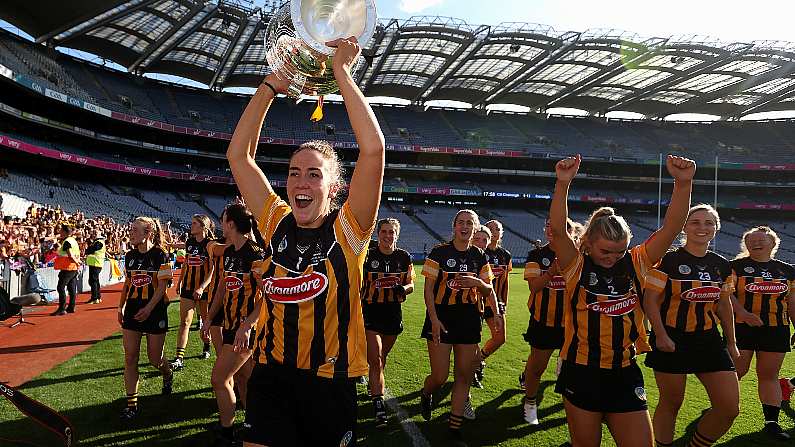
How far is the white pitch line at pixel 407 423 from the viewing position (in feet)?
15.3

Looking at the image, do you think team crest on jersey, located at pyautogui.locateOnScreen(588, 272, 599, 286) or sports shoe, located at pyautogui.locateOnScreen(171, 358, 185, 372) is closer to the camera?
team crest on jersey, located at pyautogui.locateOnScreen(588, 272, 599, 286)

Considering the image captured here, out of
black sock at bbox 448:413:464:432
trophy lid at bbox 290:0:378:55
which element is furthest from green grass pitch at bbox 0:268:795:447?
trophy lid at bbox 290:0:378:55

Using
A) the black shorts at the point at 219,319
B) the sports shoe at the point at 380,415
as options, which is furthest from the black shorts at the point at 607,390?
the black shorts at the point at 219,319

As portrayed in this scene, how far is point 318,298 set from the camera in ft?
7.29

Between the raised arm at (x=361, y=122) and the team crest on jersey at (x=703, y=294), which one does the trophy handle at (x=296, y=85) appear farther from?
the team crest on jersey at (x=703, y=294)

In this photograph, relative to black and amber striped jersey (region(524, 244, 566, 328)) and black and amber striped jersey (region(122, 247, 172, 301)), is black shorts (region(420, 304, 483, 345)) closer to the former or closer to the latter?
black and amber striped jersey (region(524, 244, 566, 328))

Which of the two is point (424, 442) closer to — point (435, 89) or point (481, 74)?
point (481, 74)

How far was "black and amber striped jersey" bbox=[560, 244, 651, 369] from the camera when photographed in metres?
3.06

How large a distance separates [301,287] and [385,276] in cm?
403

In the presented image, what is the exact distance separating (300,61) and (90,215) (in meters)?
36.4

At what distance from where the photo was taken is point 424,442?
15.3 ft

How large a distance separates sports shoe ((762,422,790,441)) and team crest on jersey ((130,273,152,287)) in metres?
6.74

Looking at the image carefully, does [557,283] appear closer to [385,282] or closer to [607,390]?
[385,282]

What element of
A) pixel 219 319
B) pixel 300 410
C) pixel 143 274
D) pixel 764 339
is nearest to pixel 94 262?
pixel 143 274
